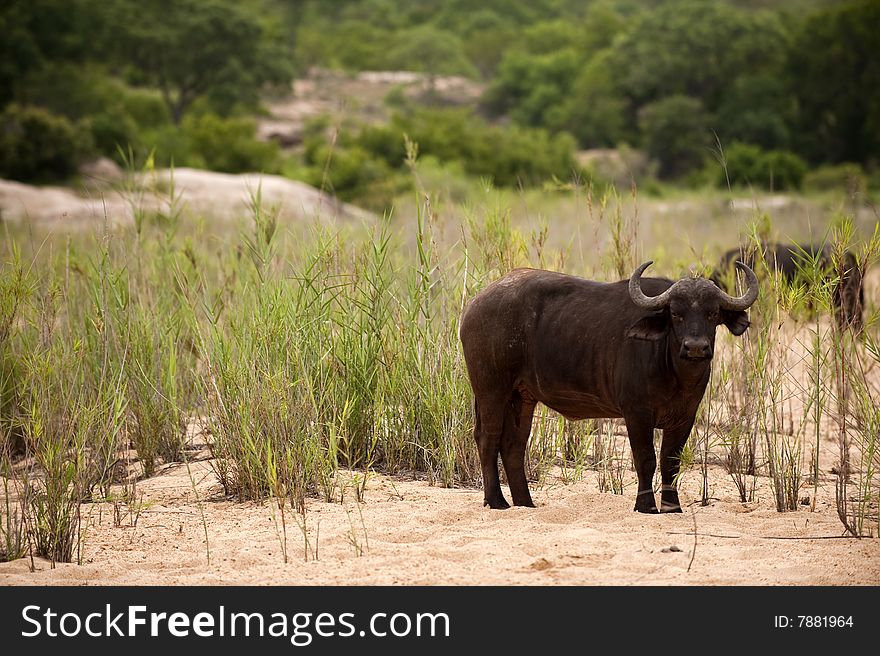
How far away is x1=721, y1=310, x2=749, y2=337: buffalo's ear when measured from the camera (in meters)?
4.80

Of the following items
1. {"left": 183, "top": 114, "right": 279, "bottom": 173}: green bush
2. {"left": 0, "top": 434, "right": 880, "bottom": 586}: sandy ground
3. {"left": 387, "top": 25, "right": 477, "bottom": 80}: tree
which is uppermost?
{"left": 387, "top": 25, "right": 477, "bottom": 80}: tree

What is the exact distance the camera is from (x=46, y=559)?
15.8ft

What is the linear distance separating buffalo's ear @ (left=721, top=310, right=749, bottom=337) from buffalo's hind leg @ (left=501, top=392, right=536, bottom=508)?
3.53ft

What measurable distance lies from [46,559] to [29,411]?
0.85 meters

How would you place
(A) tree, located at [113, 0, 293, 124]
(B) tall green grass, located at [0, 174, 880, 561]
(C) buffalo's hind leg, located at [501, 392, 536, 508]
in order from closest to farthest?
(B) tall green grass, located at [0, 174, 880, 561] → (C) buffalo's hind leg, located at [501, 392, 536, 508] → (A) tree, located at [113, 0, 293, 124]

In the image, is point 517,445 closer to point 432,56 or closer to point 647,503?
point 647,503

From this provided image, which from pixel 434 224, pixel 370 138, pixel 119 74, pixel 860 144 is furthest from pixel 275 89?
pixel 434 224

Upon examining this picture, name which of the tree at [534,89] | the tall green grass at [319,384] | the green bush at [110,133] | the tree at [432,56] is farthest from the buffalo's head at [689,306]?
the tree at [432,56]

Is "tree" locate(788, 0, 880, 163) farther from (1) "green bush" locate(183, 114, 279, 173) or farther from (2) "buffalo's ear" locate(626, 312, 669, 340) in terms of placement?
(2) "buffalo's ear" locate(626, 312, 669, 340)

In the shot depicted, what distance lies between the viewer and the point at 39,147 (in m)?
30.7

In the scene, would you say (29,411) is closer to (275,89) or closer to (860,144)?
(860,144)

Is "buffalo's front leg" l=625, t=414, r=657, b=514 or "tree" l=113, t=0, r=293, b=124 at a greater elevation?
"tree" l=113, t=0, r=293, b=124

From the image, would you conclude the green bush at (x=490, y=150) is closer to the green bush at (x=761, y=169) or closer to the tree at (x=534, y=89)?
the green bush at (x=761, y=169)

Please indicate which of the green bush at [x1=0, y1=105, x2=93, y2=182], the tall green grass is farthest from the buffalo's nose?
the green bush at [x1=0, y1=105, x2=93, y2=182]
